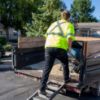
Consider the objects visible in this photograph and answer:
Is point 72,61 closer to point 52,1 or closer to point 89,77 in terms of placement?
point 89,77

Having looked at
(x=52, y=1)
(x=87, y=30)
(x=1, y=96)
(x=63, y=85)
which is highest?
(x=52, y=1)

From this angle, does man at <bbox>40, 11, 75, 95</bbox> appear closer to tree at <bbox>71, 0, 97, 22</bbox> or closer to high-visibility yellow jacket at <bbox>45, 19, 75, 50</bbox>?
high-visibility yellow jacket at <bbox>45, 19, 75, 50</bbox>

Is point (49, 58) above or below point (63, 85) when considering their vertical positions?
above

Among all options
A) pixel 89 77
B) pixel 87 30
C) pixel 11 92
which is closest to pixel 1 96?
pixel 11 92

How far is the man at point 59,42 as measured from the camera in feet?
20.1

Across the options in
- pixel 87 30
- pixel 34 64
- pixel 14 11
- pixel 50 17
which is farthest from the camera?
pixel 14 11

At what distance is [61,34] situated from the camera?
20.2 ft

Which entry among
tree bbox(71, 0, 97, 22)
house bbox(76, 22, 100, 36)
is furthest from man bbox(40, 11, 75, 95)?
tree bbox(71, 0, 97, 22)

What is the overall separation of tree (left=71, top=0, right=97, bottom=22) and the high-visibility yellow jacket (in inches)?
825

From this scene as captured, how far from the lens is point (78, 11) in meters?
27.4

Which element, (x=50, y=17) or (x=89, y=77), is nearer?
(x=89, y=77)

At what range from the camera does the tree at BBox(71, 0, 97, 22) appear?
87.9 feet

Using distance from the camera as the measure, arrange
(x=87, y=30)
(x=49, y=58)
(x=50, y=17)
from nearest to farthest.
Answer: (x=49, y=58) < (x=87, y=30) < (x=50, y=17)

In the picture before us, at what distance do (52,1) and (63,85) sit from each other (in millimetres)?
17158
